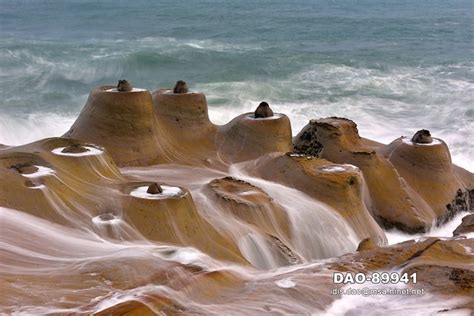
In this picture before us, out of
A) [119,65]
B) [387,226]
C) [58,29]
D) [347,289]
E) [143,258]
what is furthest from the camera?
[58,29]

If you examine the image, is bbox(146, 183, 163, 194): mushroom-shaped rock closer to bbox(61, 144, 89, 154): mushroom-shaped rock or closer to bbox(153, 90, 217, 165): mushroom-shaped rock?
bbox(61, 144, 89, 154): mushroom-shaped rock

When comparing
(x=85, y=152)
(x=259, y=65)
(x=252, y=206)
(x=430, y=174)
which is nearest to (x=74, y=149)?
(x=85, y=152)

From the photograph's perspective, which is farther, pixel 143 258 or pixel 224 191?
pixel 224 191

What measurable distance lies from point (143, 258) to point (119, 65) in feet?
66.1

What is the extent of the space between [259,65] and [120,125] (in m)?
16.6

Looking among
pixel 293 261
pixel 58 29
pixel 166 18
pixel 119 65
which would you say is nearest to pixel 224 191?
pixel 293 261

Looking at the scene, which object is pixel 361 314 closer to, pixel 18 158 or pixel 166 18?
pixel 18 158

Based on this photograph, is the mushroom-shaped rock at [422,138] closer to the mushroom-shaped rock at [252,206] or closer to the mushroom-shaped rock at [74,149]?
the mushroom-shaped rock at [252,206]

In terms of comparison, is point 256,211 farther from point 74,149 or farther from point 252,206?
point 74,149

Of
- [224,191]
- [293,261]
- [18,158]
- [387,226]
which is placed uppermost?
[18,158]

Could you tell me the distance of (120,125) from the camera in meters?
7.40

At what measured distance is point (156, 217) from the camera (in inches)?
203

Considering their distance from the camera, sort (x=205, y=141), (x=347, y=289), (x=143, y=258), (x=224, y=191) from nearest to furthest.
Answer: (x=347, y=289)
(x=143, y=258)
(x=224, y=191)
(x=205, y=141)

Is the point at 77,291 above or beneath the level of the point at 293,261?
above
